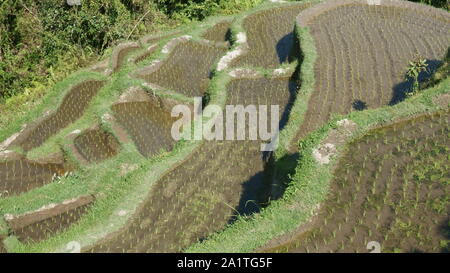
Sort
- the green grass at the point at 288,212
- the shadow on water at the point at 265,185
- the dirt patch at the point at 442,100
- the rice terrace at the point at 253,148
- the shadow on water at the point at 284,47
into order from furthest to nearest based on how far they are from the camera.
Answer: the shadow on water at the point at 284,47
the dirt patch at the point at 442,100
the shadow on water at the point at 265,185
the rice terrace at the point at 253,148
the green grass at the point at 288,212

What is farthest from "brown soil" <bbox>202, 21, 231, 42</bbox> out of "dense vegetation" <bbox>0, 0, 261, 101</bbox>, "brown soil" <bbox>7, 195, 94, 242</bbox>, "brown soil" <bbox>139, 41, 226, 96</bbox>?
"brown soil" <bbox>7, 195, 94, 242</bbox>

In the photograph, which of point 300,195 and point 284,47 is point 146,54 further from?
point 300,195

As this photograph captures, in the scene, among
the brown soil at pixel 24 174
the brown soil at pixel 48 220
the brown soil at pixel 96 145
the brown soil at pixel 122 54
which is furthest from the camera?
the brown soil at pixel 122 54

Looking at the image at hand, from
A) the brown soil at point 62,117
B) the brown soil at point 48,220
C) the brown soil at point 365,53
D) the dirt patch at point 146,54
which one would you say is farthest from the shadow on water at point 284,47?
the brown soil at point 48,220

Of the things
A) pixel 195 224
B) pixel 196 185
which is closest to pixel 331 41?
pixel 196 185

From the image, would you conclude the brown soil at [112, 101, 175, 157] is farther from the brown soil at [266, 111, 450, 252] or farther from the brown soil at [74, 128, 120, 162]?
the brown soil at [266, 111, 450, 252]

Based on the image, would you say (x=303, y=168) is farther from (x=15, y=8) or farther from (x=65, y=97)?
(x=15, y=8)

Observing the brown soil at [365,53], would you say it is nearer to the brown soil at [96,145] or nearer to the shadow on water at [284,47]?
the shadow on water at [284,47]
